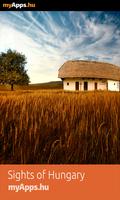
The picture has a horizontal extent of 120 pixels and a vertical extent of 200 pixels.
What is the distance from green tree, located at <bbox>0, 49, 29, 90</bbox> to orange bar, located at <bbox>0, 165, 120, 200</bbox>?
648 inches

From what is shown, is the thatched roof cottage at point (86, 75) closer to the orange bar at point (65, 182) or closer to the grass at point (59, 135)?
the grass at point (59, 135)

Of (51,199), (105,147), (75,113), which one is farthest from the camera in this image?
(75,113)

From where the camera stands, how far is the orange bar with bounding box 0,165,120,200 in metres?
1.97

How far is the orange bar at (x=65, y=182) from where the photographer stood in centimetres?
197

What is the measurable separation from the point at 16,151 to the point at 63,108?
66cm

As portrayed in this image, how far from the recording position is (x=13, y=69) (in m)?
20.1

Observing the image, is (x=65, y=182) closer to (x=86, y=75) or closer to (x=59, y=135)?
(x=59, y=135)

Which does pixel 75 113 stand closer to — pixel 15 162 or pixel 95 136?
pixel 95 136

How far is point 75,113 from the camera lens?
2.40 m

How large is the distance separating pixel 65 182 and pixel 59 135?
12.8 inches
